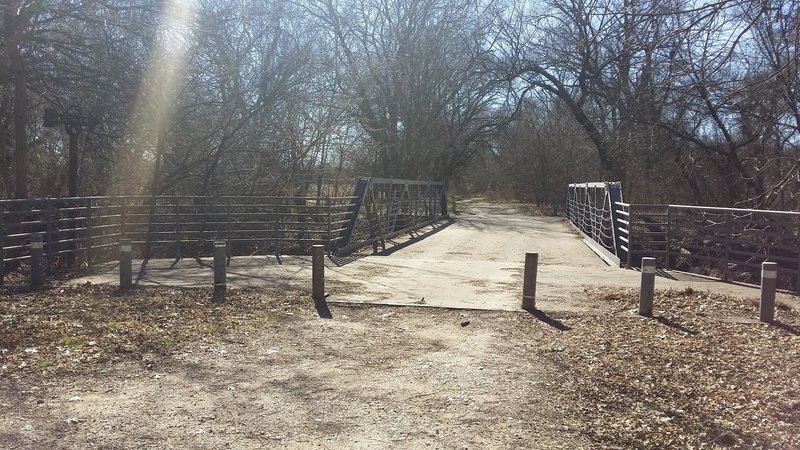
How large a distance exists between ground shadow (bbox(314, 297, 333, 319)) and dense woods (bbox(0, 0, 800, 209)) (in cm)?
433

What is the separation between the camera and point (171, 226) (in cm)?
1484

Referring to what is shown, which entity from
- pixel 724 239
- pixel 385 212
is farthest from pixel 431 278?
pixel 385 212

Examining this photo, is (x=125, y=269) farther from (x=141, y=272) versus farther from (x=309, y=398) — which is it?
(x=309, y=398)

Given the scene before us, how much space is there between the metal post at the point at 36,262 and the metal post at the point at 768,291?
9.71 metres

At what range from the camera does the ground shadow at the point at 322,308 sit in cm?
764

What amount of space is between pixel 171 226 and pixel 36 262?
5704 millimetres

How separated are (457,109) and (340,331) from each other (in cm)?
2906

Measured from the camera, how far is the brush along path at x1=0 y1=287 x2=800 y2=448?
415 centimetres

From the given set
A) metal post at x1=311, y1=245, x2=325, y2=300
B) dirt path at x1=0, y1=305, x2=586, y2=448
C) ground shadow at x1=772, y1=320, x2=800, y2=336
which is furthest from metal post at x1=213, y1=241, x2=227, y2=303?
ground shadow at x1=772, y1=320, x2=800, y2=336

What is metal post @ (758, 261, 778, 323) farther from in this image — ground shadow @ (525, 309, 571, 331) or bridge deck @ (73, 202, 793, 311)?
ground shadow @ (525, 309, 571, 331)

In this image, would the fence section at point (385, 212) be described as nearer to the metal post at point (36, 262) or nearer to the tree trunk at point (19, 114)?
the metal post at point (36, 262)

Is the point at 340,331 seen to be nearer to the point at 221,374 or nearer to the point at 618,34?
the point at 221,374

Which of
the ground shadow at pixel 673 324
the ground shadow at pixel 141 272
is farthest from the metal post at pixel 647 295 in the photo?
the ground shadow at pixel 141 272

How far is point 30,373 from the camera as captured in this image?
5.26m
